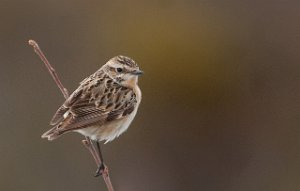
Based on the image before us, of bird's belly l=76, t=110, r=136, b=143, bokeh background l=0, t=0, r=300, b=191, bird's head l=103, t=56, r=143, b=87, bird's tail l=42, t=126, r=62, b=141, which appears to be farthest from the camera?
bokeh background l=0, t=0, r=300, b=191

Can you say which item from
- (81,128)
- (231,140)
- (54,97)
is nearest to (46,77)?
(54,97)

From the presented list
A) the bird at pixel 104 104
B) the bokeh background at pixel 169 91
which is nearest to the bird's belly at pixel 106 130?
the bird at pixel 104 104

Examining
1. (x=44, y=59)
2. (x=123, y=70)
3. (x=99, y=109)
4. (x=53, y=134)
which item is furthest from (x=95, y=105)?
(x=44, y=59)

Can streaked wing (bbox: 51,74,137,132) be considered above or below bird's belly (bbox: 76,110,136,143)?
above

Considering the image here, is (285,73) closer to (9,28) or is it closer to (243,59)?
(243,59)

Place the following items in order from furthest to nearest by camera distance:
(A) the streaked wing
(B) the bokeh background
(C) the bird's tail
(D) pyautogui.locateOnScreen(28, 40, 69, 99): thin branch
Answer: (B) the bokeh background → (A) the streaked wing → (C) the bird's tail → (D) pyautogui.locateOnScreen(28, 40, 69, 99): thin branch

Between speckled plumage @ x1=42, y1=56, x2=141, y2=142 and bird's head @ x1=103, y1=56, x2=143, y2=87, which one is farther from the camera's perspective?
bird's head @ x1=103, y1=56, x2=143, y2=87

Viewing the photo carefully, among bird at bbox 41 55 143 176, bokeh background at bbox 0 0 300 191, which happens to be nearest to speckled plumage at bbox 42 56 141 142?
bird at bbox 41 55 143 176

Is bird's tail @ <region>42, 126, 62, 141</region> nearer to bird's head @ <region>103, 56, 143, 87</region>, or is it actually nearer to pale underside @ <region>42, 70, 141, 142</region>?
pale underside @ <region>42, 70, 141, 142</region>
